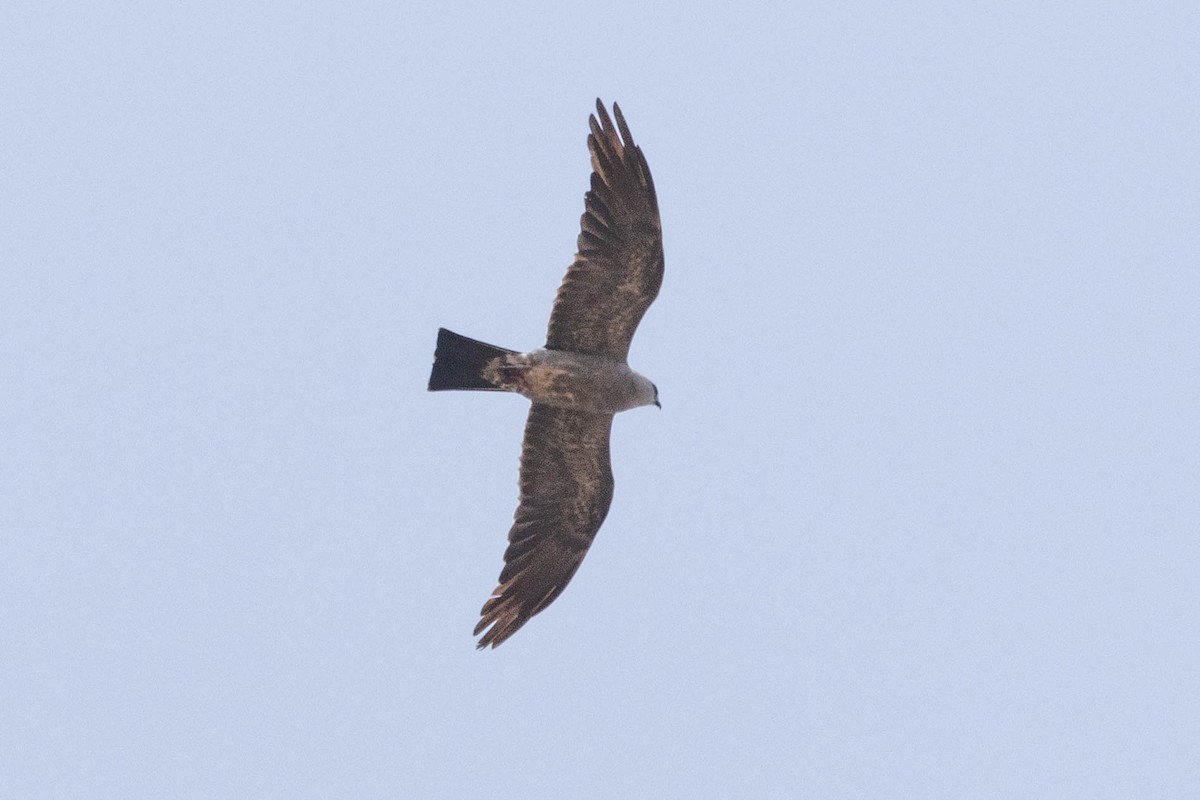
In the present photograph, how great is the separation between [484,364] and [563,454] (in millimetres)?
1281

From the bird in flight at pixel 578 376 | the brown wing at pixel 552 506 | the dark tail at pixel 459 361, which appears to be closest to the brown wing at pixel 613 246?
the bird in flight at pixel 578 376

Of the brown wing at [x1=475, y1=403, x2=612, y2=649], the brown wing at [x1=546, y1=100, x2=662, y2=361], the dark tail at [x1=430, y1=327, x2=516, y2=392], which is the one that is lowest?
the brown wing at [x1=475, y1=403, x2=612, y2=649]

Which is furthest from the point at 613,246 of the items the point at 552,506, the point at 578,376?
the point at 552,506

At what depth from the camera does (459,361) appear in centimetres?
1528

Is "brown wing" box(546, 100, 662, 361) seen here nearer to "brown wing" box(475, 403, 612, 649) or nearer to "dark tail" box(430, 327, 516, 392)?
"dark tail" box(430, 327, 516, 392)

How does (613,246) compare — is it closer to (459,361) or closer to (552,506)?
(459,361)

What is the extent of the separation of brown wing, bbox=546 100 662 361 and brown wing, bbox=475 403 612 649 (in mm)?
979

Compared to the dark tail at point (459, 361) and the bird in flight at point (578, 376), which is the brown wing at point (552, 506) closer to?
the bird in flight at point (578, 376)

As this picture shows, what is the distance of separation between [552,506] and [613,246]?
8.66 feet

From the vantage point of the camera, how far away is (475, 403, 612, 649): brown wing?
627 inches

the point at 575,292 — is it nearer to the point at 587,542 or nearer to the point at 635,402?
the point at 635,402

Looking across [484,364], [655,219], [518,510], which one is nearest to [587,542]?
[518,510]

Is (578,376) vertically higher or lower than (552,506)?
higher

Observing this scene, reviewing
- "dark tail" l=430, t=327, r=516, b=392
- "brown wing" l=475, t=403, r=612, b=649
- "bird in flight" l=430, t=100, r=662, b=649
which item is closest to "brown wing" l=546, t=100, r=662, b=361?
"bird in flight" l=430, t=100, r=662, b=649
